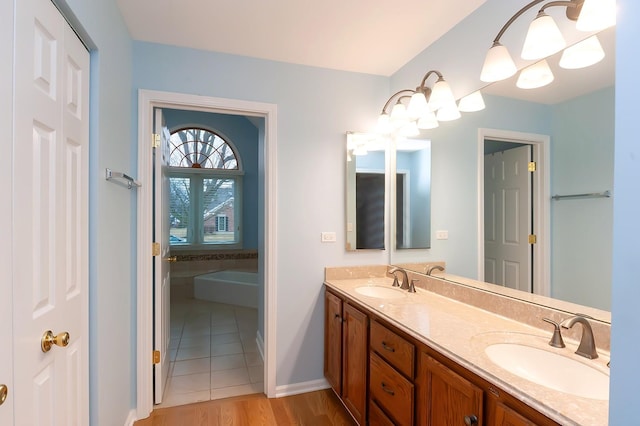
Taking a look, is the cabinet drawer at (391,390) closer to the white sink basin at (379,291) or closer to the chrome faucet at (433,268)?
the white sink basin at (379,291)

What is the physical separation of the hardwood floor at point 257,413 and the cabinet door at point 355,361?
21 cm

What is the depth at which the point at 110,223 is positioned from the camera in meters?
1.61

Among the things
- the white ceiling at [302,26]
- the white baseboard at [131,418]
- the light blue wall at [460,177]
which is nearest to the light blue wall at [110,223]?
the white baseboard at [131,418]

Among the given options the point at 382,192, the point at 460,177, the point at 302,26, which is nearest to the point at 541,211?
the point at 460,177

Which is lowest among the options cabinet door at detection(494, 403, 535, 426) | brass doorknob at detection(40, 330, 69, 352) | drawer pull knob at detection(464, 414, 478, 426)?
drawer pull knob at detection(464, 414, 478, 426)

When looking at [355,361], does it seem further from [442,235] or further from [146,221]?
[146,221]

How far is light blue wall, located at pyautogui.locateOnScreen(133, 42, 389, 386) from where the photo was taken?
230cm

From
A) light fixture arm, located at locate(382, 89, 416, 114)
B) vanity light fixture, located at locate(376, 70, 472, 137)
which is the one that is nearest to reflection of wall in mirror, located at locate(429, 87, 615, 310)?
Result: vanity light fixture, located at locate(376, 70, 472, 137)

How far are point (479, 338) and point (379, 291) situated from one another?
3.34 ft

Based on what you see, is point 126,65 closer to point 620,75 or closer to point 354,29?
point 354,29

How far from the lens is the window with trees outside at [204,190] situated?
17.3 ft

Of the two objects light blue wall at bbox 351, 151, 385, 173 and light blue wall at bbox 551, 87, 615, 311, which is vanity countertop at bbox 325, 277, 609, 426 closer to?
light blue wall at bbox 551, 87, 615, 311

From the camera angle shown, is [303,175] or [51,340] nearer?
[51,340]

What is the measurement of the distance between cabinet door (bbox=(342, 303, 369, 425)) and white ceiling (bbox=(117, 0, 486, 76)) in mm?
1713
